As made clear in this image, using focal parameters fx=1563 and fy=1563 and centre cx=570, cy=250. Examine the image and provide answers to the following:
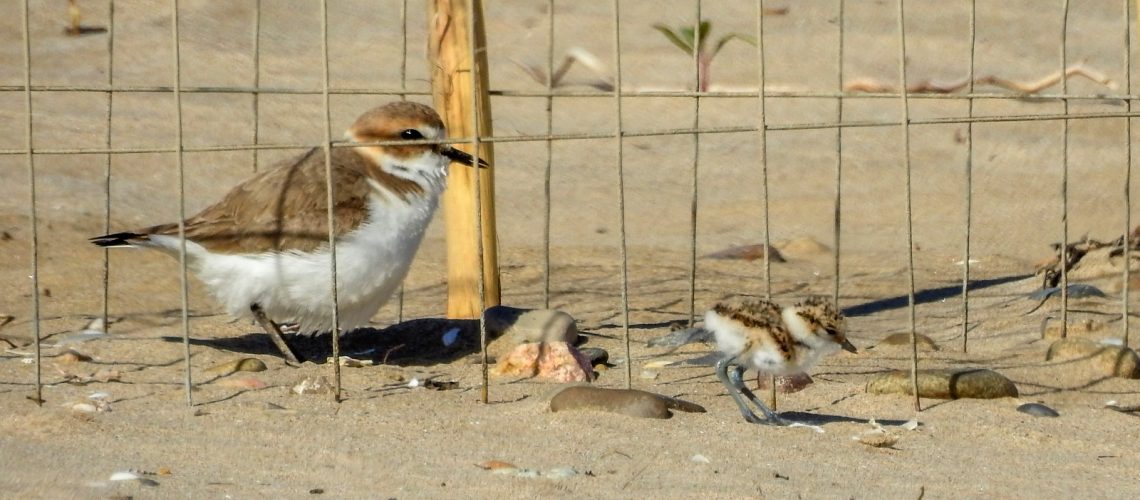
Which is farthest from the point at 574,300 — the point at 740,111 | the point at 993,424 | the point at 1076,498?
the point at 740,111

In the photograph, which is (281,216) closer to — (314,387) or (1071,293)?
(314,387)

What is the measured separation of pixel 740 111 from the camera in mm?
12414

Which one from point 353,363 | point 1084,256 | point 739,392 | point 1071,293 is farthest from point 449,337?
point 1084,256

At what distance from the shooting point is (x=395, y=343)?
21.5 ft

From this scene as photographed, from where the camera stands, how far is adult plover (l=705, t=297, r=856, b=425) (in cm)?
478

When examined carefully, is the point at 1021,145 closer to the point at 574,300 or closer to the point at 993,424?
the point at 574,300

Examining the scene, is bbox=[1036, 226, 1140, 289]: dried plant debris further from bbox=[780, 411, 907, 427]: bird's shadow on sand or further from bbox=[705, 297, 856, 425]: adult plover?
bbox=[705, 297, 856, 425]: adult plover

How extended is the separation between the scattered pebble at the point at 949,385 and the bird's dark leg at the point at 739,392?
2.21 feet

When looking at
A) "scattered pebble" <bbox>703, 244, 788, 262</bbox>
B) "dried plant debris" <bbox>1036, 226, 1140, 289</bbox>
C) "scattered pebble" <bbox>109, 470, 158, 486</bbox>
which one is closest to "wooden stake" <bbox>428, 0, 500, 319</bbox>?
"scattered pebble" <bbox>109, 470, 158, 486</bbox>

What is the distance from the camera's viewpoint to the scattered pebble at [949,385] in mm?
5445

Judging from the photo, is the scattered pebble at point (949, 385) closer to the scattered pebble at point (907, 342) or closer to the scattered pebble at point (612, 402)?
the scattered pebble at point (907, 342)

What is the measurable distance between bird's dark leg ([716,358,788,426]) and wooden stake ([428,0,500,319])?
170 centimetres

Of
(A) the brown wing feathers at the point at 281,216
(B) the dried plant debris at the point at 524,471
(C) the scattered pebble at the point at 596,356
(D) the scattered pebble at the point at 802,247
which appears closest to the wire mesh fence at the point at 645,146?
(D) the scattered pebble at the point at 802,247

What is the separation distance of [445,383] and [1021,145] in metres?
7.66
